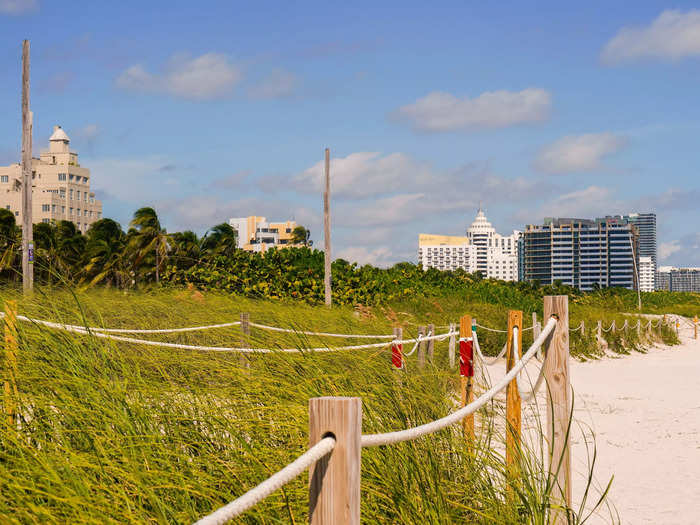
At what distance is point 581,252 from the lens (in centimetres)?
15062

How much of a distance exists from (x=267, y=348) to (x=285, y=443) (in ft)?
4.43

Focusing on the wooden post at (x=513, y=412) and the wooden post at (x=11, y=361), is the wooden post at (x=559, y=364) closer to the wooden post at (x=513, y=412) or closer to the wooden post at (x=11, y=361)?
the wooden post at (x=513, y=412)

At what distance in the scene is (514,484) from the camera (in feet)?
11.0

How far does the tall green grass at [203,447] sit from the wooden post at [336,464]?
47 cm

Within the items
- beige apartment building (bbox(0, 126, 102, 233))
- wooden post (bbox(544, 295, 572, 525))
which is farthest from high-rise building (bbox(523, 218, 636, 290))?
wooden post (bbox(544, 295, 572, 525))

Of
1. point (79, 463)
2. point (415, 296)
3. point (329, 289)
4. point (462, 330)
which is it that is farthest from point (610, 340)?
point (79, 463)

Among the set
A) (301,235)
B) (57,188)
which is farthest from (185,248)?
(57,188)

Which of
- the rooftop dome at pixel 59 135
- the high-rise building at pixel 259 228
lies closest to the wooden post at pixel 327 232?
the rooftop dome at pixel 59 135

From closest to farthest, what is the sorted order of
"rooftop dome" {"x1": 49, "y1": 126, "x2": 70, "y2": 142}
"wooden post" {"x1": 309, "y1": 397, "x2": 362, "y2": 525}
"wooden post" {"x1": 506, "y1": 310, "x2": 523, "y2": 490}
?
"wooden post" {"x1": 309, "y1": 397, "x2": 362, "y2": 525} < "wooden post" {"x1": 506, "y1": 310, "x2": 523, "y2": 490} < "rooftop dome" {"x1": 49, "y1": 126, "x2": 70, "y2": 142}

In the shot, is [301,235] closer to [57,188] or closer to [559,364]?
[57,188]

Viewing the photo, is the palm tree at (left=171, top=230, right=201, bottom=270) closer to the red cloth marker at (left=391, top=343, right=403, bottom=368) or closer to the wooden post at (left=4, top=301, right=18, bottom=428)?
the red cloth marker at (left=391, top=343, right=403, bottom=368)

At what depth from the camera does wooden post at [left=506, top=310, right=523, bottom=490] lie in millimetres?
3582

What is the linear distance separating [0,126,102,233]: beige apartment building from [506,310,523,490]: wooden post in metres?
103

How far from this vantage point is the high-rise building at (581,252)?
14145 cm
